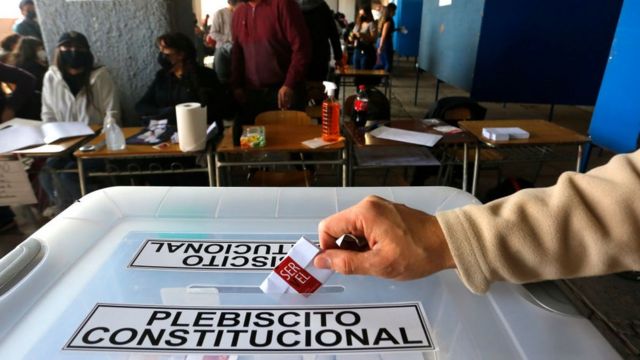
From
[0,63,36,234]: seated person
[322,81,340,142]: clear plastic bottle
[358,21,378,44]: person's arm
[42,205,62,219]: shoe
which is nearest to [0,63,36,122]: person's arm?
[0,63,36,234]: seated person

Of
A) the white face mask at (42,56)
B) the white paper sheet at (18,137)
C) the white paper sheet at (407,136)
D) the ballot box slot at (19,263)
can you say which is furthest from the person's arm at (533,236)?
the white face mask at (42,56)

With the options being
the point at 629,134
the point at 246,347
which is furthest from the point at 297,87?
the point at 246,347

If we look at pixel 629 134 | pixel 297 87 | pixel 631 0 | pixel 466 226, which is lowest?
pixel 629 134

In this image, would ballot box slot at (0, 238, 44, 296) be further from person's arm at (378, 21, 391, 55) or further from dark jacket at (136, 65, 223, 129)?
person's arm at (378, 21, 391, 55)

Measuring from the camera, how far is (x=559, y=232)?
0.50m

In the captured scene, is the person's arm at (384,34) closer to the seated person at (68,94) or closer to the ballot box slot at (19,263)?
the seated person at (68,94)

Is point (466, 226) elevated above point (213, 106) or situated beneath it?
elevated above

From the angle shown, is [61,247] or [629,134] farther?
[629,134]

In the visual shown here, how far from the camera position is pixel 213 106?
9.05ft

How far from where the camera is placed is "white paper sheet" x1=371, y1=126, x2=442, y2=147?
2111mm

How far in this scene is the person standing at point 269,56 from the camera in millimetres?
2949

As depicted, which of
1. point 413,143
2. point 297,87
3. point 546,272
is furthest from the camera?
point 297,87

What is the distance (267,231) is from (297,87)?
2.42 m

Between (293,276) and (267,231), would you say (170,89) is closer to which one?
(267,231)
